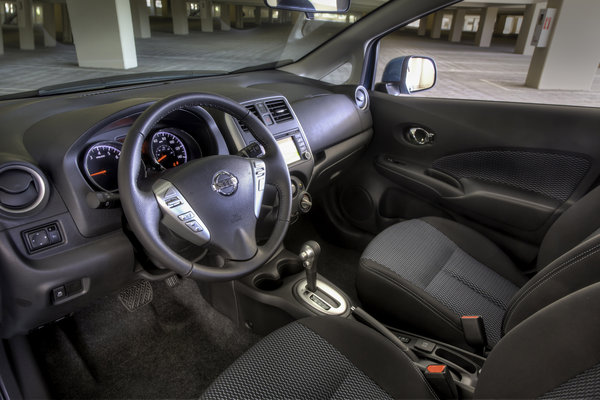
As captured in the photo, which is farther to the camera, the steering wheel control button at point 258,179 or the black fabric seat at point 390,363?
the steering wheel control button at point 258,179

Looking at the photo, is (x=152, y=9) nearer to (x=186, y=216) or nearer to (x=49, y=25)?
(x=49, y=25)

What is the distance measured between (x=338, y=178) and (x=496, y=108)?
0.83 metres

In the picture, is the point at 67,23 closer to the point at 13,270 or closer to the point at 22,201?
the point at 22,201

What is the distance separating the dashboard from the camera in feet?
3.36

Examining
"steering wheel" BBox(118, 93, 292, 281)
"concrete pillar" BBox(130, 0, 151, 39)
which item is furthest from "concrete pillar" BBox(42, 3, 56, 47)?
"steering wheel" BBox(118, 93, 292, 281)

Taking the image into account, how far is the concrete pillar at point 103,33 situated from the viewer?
1.48m

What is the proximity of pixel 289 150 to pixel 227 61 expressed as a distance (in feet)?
2.66

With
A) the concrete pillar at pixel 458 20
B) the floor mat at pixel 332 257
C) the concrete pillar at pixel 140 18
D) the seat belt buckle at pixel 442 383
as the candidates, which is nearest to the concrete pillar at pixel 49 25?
the concrete pillar at pixel 140 18

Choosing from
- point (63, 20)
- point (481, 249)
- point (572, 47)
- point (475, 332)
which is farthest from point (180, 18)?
point (572, 47)

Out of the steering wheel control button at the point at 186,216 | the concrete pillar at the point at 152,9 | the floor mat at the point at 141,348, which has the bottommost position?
the floor mat at the point at 141,348

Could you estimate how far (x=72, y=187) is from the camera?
1.08m

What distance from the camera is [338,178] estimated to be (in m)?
2.28

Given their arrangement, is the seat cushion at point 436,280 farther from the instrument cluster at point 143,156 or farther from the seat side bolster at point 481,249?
the instrument cluster at point 143,156

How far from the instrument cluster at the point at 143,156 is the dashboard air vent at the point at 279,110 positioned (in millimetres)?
389
